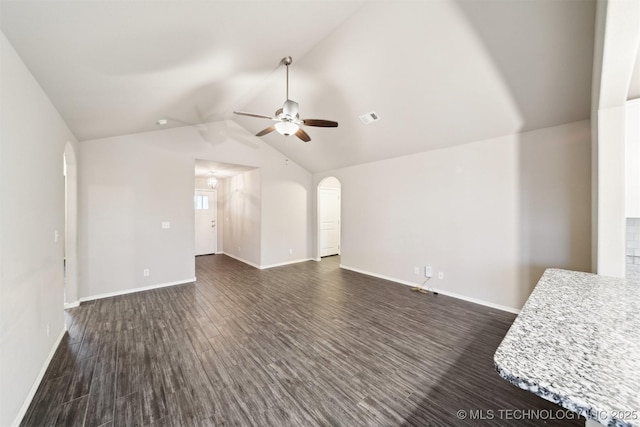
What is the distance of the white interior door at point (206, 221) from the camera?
7.45 meters

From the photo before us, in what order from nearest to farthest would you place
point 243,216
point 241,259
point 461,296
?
point 461,296
point 243,216
point 241,259

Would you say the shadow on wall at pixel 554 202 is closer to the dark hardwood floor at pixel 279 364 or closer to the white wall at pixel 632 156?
the dark hardwood floor at pixel 279 364

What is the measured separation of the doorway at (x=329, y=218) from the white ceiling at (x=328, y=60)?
3284mm

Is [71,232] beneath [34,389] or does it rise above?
above

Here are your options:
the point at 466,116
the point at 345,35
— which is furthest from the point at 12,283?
the point at 466,116

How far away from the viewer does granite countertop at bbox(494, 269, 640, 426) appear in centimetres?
59

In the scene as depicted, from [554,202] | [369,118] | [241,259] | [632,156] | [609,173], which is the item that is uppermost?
[369,118]

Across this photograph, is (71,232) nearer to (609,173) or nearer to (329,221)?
(329,221)

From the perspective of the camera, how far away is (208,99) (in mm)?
3479

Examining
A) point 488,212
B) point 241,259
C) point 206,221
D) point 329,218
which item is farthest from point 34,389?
point 329,218

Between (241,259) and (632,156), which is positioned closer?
(632,156)

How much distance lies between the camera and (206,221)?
763 centimetres

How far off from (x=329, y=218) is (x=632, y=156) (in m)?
5.85

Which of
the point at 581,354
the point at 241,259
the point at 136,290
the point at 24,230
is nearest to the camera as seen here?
the point at 581,354
